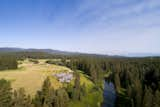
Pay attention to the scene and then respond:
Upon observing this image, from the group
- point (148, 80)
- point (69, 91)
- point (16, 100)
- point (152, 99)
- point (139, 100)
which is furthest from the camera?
point (148, 80)

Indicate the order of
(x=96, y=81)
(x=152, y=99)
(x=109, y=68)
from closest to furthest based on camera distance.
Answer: (x=152, y=99)
(x=96, y=81)
(x=109, y=68)

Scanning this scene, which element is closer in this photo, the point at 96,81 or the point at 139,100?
the point at 139,100

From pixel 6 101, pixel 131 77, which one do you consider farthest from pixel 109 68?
pixel 6 101

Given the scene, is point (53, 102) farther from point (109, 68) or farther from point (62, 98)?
point (109, 68)

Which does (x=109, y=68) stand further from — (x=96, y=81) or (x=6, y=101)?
(x=6, y=101)

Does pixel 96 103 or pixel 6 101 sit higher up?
pixel 6 101

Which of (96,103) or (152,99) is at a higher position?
(152,99)

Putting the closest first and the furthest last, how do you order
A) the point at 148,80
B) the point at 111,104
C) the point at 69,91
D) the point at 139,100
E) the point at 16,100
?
the point at 16,100, the point at 139,100, the point at 111,104, the point at 69,91, the point at 148,80

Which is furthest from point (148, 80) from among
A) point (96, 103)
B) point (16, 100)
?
point (16, 100)

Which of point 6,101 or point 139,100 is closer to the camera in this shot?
point 6,101
